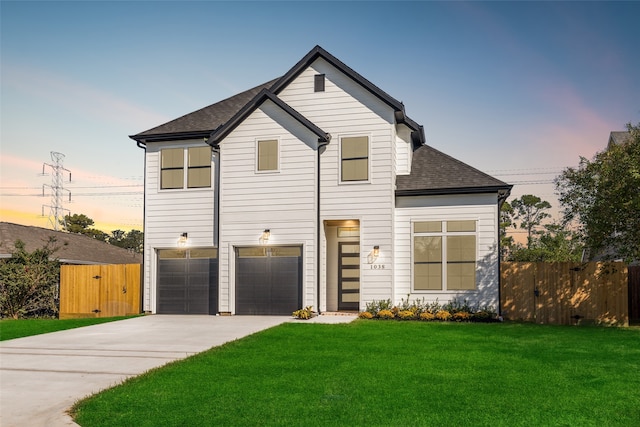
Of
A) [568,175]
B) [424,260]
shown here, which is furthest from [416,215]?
A: [568,175]

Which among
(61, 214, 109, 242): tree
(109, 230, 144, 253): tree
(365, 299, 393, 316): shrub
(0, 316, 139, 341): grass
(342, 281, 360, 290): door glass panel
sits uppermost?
(61, 214, 109, 242): tree

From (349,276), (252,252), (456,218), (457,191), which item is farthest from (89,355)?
(457,191)

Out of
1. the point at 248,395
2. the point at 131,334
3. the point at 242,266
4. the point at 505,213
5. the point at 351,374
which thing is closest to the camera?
the point at 248,395

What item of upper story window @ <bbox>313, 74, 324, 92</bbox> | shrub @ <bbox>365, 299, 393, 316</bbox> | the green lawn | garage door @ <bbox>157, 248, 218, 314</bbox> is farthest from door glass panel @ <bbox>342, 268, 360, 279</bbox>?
the green lawn

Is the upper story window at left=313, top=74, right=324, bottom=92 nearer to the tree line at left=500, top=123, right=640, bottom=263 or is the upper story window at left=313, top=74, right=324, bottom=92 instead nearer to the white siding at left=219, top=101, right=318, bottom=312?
the white siding at left=219, top=101, right=318, bottom=312

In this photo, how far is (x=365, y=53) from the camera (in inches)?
762

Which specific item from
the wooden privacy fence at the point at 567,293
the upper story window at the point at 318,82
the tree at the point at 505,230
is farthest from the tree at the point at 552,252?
the upper story window at the point at 318,82

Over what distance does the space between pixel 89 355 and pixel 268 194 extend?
8565mm

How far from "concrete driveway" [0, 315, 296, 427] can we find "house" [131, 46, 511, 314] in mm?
1872

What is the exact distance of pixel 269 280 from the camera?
18.0 metres

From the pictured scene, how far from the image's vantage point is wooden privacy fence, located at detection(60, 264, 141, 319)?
19.7 metres

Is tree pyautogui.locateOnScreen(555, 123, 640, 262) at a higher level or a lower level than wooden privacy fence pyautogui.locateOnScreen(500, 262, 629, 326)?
higher

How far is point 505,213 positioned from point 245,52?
34.6m

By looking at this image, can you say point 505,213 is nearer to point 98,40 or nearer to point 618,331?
point 618,331
